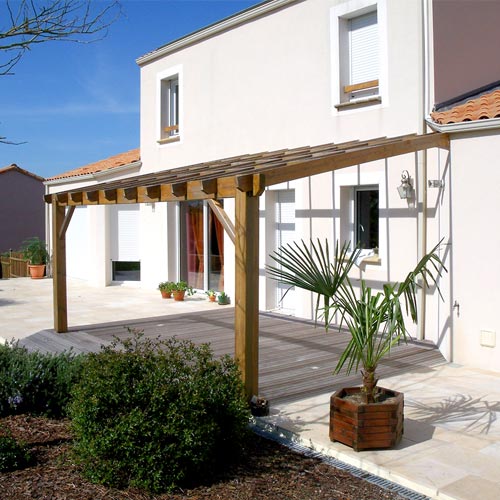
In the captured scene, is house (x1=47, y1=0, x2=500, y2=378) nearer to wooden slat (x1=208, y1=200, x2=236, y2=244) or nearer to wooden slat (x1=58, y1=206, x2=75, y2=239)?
wooden slat (x1=208, y1=200, x2=236, y2=244)

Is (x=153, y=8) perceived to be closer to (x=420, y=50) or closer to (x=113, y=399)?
(x=420, y=50)

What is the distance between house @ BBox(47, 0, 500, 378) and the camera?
8.53 metres

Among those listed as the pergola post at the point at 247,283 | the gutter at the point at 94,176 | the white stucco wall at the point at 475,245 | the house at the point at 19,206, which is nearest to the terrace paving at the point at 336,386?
the white stucco wall at the point at 475,245

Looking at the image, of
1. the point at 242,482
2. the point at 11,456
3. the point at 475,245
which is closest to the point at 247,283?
the point at 242,482

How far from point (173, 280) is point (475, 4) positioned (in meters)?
10.2

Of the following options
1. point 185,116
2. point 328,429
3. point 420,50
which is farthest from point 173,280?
point 328,429

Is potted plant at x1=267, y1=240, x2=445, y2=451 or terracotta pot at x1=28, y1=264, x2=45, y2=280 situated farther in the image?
terracotta pot at x1=28, y1=264, x2=45, y2=280

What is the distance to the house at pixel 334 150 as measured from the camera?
853 cm

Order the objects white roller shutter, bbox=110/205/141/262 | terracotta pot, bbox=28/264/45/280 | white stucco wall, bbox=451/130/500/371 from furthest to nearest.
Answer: terracotta pot, bbox=28/264/45/280, white roller shutter, bbox=110/205/141/262, white stucco wall, bbox=451/130/500/371

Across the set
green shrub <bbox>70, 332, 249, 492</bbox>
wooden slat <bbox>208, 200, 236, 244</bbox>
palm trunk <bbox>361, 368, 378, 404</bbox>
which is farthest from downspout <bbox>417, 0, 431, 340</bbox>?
green shrub <bbox>70, 332, 249, 492</bbox>

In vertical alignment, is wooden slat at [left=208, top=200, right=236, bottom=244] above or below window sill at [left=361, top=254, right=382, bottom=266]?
above

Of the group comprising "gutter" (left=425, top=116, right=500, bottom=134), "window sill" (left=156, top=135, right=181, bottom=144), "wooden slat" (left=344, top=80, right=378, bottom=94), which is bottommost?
"gutter" (left=425, top=116, right=500, bottom=134)

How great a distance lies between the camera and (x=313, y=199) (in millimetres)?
12266

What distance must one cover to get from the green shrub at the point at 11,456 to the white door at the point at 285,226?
8256 mm
